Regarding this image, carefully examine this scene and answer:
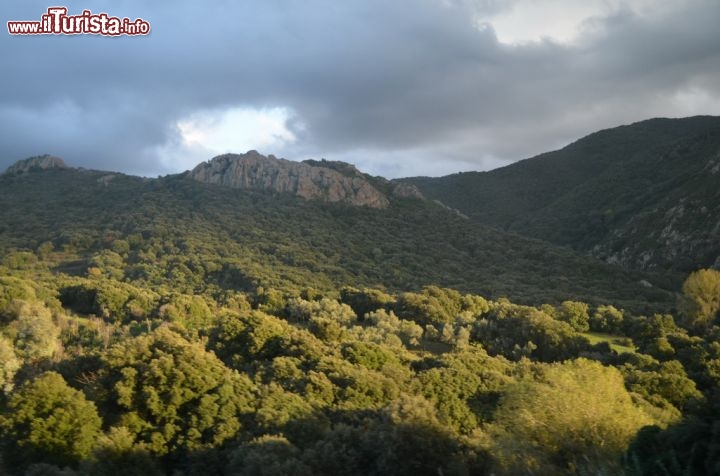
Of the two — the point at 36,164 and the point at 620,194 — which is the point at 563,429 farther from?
the point at 36,164

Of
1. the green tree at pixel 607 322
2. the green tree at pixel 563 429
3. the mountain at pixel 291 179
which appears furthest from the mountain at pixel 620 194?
the green tree at pixel 563 429

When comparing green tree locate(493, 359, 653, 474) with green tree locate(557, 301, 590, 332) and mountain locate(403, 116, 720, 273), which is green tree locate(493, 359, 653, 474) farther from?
mountain locate(403, 116, 720, 273)

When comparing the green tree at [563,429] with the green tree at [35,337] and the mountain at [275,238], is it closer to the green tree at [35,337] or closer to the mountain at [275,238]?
the green tree at [35,337]

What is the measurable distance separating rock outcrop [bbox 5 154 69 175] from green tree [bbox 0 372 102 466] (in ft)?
390

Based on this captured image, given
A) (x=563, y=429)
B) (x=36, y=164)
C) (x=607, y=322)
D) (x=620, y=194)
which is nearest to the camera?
(x=563, y=429)

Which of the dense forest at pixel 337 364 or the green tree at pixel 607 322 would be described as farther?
the green tree at pixel 607 322

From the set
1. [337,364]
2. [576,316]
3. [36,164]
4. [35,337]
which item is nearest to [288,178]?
[36,164]

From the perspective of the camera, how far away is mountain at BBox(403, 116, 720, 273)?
84.2 m

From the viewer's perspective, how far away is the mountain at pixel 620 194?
84.2m

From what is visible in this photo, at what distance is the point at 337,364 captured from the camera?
24641 millimetres

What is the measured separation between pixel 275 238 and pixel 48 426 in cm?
6900

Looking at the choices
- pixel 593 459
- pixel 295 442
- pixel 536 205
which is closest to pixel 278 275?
pixel 295 442

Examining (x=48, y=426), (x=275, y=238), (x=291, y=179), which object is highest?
(x=291, y=179)

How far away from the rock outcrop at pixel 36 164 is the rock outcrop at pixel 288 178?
3313 cm
